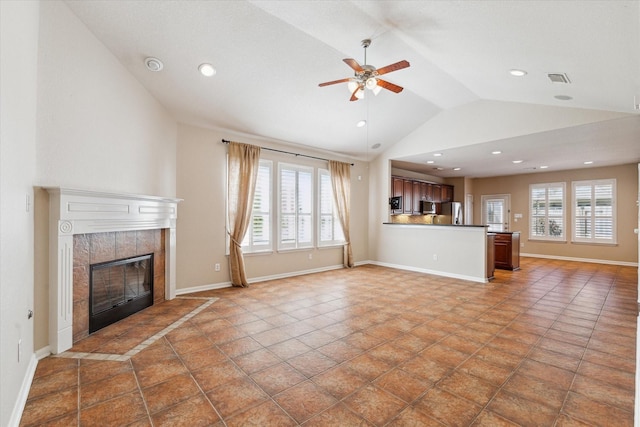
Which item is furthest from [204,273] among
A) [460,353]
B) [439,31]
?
[439,31]

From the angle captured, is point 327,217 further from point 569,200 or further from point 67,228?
point 569,200

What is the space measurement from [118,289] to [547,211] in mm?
10842

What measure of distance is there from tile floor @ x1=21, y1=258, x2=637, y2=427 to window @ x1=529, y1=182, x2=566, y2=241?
15.5 ft

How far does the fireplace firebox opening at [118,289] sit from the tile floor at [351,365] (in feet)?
0.58

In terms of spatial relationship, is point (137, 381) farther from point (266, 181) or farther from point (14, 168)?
point (266, 181)

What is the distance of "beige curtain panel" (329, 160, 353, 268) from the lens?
22.4 feet

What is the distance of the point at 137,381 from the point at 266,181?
407cm

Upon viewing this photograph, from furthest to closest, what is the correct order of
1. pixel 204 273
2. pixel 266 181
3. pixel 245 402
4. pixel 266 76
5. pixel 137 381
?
1. pixel 266 181
2. pixel 204 273
3. pixel 266 76
4. pixel 137 381
5. pixel 245 402

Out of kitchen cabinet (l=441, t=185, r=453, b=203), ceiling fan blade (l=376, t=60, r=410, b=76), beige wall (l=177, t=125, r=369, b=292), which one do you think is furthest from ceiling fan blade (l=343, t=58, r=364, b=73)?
kitchen cabinet (l=441, t=185, r=453, b=203)

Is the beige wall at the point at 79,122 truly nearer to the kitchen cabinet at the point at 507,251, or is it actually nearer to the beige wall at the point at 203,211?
the beige wall at the point at 203,211

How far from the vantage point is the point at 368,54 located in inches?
154

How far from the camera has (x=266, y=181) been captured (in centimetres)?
580

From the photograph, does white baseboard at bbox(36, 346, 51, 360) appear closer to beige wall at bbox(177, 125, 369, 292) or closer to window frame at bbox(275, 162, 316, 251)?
beige wall at bbox(177, 125, 369, 292)

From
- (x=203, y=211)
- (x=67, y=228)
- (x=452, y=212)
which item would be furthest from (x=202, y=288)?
(x=452, y=212)
